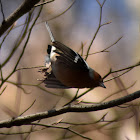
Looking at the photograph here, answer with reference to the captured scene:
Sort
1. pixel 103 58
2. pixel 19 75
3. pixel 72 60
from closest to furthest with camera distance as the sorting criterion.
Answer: pixel 72 60 < pixel 19 75 < pixel 103 58

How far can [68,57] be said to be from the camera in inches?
16.1

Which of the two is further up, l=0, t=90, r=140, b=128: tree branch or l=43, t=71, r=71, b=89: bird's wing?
l=43, t=71, r=71, b=89: bird's wing

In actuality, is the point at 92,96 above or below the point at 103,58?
below

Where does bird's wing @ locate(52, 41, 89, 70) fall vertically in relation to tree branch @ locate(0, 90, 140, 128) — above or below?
above

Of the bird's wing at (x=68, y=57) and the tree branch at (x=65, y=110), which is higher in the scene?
the bird's wing at (x=68, y=57)

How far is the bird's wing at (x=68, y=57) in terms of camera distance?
0.41m

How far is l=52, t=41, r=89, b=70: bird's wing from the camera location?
41cm

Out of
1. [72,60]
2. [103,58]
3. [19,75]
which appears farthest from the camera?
[103,58]

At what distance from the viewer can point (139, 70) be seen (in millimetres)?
871

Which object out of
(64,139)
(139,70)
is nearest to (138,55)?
(139,70)

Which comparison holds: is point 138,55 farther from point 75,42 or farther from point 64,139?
point 64,139

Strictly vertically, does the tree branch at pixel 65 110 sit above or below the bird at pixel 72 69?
below

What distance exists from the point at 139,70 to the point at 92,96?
9.7 inches

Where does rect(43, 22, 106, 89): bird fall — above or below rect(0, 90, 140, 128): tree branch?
above
